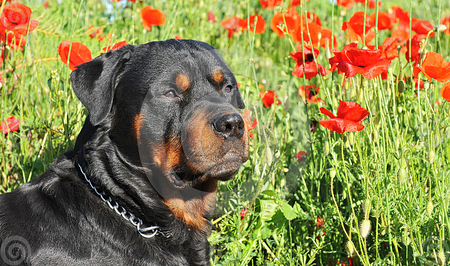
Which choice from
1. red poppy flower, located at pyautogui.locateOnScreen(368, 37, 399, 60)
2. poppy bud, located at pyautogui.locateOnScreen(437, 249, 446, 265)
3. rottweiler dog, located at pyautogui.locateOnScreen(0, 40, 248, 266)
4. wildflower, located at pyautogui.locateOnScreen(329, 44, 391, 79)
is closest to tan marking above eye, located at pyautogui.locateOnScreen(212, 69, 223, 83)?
rottweiler dog, located at pyautogui.locateOnScreen(0, 40, 248, 266)

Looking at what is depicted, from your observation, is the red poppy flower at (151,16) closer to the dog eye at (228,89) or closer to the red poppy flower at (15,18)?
the red poppy flower at (15,18)

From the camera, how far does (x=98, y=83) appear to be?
2359mm

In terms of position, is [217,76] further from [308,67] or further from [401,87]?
[401,87]

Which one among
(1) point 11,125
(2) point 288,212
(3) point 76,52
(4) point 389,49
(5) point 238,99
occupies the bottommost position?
(2) point 288,212

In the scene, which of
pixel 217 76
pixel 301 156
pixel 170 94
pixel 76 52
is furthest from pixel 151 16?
pixel 301 156

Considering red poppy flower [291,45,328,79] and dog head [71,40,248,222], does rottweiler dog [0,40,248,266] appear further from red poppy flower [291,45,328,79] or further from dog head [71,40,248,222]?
red poppy flower [291,45,328,79]

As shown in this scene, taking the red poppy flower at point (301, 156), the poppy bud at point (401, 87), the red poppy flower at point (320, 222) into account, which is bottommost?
the red poppy flower at point (320, 222)

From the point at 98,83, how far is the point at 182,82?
1.60 feet

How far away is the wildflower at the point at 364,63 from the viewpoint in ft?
6.66

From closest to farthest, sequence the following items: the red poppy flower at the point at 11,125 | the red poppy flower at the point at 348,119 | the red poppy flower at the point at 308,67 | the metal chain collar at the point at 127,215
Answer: the red poppy flower at the point at 348,119 → the metal chain collar at the point at 127,215 → the red poppy flower at the point at 308,67 → the red poppy flower at the point at 11,125

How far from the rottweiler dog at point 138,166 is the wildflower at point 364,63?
24.3 inches

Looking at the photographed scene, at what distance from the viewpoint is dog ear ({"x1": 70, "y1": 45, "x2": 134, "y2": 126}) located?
231cm

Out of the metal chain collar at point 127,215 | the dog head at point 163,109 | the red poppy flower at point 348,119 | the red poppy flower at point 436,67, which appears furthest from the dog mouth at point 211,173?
the red poppy flower at point 436,67

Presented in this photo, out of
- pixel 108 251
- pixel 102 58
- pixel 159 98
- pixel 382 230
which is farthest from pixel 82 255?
pixel 382 230
